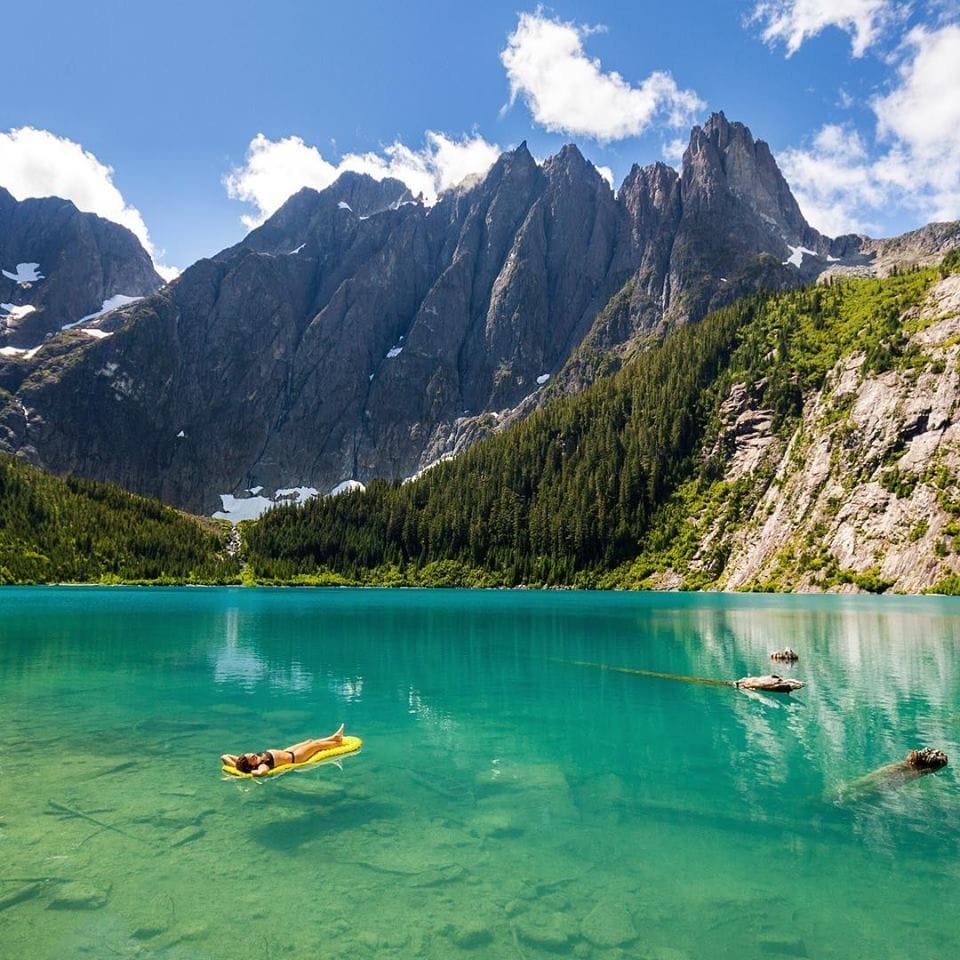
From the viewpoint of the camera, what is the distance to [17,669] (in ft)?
132

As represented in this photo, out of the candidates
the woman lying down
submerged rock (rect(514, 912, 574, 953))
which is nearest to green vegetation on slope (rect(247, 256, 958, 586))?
the woman lying down

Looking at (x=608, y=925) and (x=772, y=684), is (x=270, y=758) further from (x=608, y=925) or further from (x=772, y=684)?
(x=772, y=684)

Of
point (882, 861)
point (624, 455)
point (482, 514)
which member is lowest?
point (882, 861)

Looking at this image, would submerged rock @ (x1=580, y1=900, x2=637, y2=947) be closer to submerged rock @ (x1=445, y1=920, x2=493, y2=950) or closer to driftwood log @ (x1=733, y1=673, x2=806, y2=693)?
submerged rock @ (x1=445, y1=920, x2=493, y2=950)

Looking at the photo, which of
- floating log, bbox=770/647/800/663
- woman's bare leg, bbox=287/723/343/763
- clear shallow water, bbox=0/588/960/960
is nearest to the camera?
clear shallow water, bbox=0/588/960/960

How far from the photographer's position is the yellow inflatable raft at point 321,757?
20.8m

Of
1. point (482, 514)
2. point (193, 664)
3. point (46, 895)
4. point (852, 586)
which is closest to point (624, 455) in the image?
point (482, 514)

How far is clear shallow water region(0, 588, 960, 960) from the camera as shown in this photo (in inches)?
477

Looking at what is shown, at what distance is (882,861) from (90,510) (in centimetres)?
19830

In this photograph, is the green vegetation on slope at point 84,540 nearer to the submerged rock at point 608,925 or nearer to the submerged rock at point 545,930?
the submerged rock at point 545,930

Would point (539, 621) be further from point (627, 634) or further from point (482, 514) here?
point (482, 514)

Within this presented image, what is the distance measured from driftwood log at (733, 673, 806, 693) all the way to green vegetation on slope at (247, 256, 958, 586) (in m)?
111

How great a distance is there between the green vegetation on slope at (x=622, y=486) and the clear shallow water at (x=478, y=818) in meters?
118

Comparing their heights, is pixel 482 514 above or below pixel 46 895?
above
